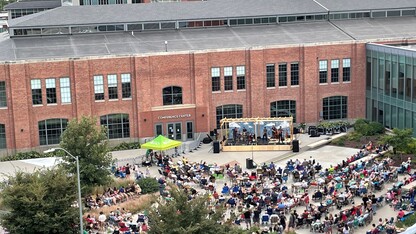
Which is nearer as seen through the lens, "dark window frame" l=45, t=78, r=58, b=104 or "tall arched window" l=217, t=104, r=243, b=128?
"dark window frame" l=45, t=78, r=58, b=104

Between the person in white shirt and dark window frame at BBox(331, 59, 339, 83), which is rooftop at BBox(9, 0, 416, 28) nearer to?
dark window frame at BBox(331, 59, 339, 83)

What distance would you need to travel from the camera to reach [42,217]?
3756 cm

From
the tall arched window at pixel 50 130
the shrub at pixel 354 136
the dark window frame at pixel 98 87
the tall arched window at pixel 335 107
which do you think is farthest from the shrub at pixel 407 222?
the tall arched window at pixel 50 130

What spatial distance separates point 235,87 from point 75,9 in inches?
676

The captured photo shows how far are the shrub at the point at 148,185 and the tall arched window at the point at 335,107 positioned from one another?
74.4 feet

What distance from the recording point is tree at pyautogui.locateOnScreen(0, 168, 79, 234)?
3781 cm

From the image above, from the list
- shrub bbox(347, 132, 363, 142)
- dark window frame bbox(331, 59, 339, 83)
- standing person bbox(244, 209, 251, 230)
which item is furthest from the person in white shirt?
dark window frame bbox(331, 59, 339, 83)

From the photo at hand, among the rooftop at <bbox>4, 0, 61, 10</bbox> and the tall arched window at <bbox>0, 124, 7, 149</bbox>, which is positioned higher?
the rooftop at <bbox>4, 0, 61, 10</bbox>

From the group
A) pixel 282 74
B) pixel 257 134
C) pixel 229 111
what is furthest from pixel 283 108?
pixel 257 134

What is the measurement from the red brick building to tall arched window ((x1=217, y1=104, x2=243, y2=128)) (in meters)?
0.09

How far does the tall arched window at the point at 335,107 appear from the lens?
223 ft

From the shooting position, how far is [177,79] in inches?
2534

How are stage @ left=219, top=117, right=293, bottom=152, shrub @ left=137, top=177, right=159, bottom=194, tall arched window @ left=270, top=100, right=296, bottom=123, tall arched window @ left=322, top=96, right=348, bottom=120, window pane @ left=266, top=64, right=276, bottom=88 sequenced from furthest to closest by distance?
tall arched window @ left=322, top=96, right=348, bottom=120 → tall arched window @ left=270, top=100, right=296, bottom=123 → window pane @ left=266, top=64, right=276, bottom=88 → stage @ left=219, top=117, right=293, bottom=152 → shrub @ left=137, top=177, right=159, bottom=194

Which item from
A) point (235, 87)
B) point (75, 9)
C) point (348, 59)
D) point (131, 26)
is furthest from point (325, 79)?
point (75, 9)
